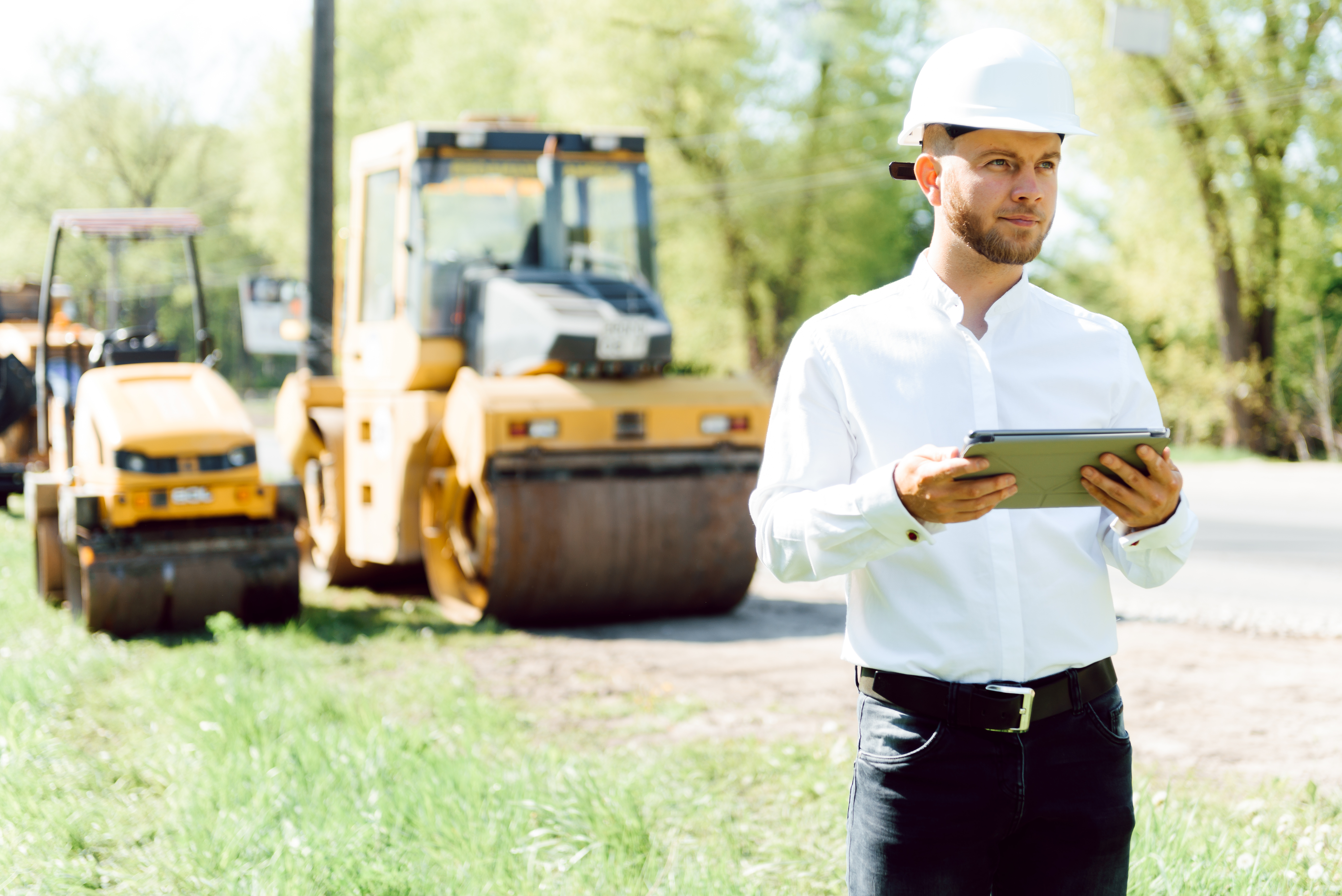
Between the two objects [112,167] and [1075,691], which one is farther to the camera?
[112,167]

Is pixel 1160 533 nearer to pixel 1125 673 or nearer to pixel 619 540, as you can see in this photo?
pixel 1125 673

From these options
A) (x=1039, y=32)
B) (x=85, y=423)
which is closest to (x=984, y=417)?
(x=85, y=423)

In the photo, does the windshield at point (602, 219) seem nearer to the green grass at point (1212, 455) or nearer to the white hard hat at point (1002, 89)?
the white hard hat at point (1002, 89)

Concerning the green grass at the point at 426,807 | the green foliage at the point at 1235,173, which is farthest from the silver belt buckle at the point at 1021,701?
the green foliage at the point at 1235,173

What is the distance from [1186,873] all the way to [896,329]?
2.01 metres

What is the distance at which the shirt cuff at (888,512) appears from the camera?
2008 mm

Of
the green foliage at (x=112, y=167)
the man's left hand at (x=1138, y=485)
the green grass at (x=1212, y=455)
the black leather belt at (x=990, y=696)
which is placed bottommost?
the green grass at (x=1212, y=455)

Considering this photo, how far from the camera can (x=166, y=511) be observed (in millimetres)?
7246

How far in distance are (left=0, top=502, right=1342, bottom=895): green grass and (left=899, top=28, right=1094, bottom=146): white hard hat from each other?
2.14m

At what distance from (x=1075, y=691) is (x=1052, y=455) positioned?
0.46 m

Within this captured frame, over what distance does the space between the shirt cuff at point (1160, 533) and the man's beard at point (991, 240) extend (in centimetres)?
44

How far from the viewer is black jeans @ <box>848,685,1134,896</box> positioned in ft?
7.09

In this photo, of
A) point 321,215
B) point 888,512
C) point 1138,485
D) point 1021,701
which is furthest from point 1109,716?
point 321,215

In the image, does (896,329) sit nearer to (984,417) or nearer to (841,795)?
(984,417)
